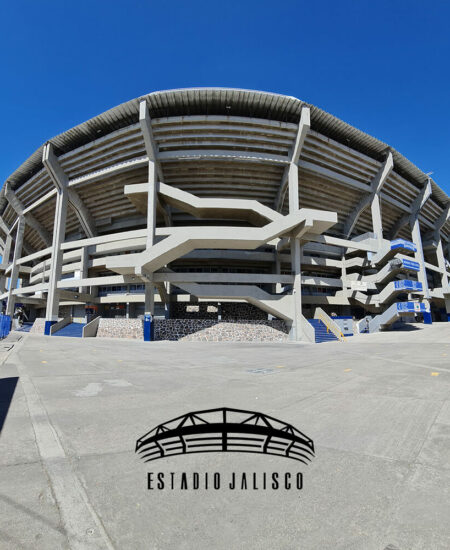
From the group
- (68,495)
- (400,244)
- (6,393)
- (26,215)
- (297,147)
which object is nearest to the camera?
(68,495)

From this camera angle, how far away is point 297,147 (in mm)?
26844

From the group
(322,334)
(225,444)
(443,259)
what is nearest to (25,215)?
(322,334)

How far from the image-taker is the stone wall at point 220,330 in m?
25.2

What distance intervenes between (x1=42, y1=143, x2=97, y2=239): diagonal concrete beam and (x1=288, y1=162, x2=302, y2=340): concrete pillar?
79.2ft

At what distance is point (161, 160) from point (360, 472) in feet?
93.7

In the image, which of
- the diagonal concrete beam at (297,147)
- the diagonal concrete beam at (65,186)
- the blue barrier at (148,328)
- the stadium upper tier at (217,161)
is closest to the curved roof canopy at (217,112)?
the stadium upper tier at (217,161)

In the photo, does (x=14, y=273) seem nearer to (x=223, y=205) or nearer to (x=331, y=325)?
(x=223, y=205)

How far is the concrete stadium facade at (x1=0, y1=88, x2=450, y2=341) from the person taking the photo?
82.3 ft

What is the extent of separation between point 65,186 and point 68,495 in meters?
35.6

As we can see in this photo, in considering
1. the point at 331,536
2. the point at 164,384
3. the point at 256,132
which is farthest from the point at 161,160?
the point at 331,536

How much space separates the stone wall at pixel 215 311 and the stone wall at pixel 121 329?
4.41 metres

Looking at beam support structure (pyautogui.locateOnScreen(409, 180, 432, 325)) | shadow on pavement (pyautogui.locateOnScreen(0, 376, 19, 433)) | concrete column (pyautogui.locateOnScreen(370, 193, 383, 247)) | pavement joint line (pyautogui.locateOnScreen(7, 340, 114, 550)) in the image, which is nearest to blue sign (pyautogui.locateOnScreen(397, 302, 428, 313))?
beam support structure (pyautogui.locateOnScreen(409, 180, 432, 325))

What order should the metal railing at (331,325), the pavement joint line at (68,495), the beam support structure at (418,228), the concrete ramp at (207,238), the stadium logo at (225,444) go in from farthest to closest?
the beam support structure at (418,228), the metal railing at (331,325), the concrete ramp at (207,238), the stadium logo at (225,444), the pavement joint line at (68,495)

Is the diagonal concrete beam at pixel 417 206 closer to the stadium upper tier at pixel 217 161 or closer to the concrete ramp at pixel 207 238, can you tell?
the stadium upper tier at pixel 217 161
